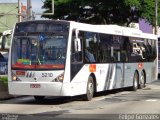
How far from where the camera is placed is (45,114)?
14.3 meters

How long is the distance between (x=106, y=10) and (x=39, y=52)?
30673mm

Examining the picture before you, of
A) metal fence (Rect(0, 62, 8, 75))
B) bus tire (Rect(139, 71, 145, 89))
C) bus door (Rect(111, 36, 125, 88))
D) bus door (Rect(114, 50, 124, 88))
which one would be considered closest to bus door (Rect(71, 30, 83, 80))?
bus door (Rect(111, 36, 125, 88))

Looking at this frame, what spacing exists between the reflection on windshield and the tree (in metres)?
28.8

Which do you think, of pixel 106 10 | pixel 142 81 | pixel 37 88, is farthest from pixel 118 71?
pixel 106 10

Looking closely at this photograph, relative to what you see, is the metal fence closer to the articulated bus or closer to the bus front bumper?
the articulated bus

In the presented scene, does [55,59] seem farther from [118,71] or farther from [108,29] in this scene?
[118,71]

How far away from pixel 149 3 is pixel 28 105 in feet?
104

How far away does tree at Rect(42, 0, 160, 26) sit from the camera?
46.8 m

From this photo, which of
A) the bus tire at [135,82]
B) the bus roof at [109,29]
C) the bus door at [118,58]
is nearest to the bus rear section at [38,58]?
the bus roof at [109,29]

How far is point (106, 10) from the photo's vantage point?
47469 millimetres

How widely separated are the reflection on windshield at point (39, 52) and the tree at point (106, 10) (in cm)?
2879

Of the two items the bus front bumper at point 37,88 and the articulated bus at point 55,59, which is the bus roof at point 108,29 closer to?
the articulated bus at point 55,59

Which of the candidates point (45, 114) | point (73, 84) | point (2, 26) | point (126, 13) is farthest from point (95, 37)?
point (2, 26)

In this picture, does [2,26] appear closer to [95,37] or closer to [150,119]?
[95,37]
